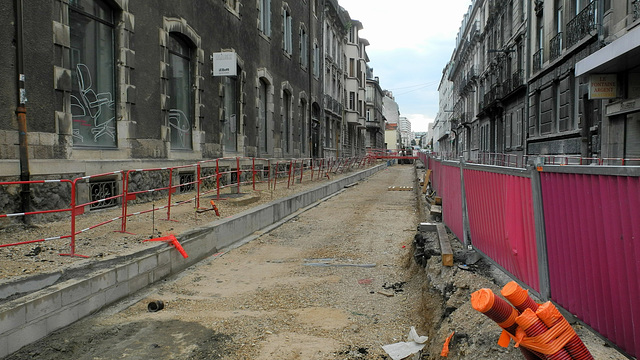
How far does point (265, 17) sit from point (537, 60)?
14.0 metres

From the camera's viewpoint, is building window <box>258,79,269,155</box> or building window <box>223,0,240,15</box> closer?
building window <box>223,0,240,15</box>

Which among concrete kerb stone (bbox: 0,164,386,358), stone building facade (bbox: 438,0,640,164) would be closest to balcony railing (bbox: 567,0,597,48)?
stone building facade (bbox: 438,0,640,164)

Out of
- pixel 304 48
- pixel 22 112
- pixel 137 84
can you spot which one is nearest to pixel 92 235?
pixel 22 112

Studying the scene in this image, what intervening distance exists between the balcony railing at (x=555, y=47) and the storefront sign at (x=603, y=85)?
5940 millimetres

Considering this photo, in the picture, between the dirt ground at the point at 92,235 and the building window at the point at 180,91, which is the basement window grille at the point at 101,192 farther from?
the building window at the point at 180,91

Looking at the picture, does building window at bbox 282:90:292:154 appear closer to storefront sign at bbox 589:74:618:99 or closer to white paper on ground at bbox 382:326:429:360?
storefront sign at bbox 589:74:618:99

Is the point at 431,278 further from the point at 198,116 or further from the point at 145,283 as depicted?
the point at 198,116

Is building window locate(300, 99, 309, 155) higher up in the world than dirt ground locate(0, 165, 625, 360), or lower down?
higher up

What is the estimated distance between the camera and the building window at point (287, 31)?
23438mm

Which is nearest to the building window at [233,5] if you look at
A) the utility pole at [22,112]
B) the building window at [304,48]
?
the utility pole at [22,112]

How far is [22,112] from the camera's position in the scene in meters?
7.47

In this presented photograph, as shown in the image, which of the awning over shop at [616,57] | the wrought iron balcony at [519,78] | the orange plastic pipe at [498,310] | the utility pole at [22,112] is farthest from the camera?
the wrought iron balcony at [519,78]

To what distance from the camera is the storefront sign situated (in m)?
13.7

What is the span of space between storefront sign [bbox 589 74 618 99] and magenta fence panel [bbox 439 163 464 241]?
345 inches
